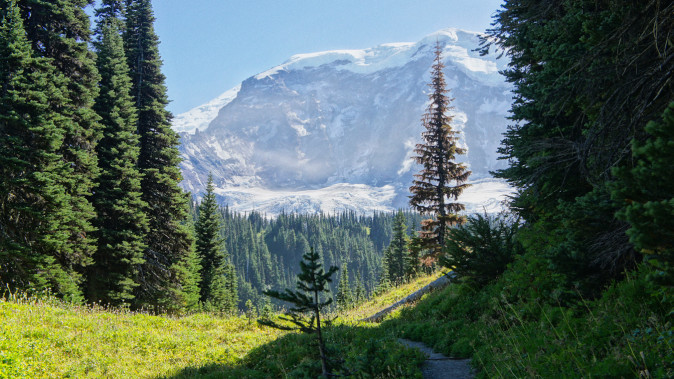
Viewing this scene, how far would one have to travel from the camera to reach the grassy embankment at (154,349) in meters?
7.10

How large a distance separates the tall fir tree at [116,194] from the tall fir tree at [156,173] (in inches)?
45.0

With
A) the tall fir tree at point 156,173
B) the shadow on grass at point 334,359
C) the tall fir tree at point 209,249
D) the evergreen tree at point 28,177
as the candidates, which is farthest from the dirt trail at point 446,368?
the tall fir tree at point 209,249

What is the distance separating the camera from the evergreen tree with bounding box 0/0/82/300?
611 inches

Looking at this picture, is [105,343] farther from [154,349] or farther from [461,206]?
[461,206]

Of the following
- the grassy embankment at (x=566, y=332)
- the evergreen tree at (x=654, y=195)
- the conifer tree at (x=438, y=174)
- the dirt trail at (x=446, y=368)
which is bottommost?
the dirt trail at (x=446, y=368)

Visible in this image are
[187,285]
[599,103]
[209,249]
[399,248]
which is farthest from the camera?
[399,248]

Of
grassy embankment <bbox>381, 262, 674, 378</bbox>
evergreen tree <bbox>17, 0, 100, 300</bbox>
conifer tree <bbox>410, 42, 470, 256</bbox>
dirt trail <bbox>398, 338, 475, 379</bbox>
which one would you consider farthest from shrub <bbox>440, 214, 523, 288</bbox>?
evergreen tree <bbox>17, 0, 100, 300</bbox>

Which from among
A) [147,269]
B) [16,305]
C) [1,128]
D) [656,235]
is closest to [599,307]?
[656,235]

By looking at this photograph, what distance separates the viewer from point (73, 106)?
756 inches

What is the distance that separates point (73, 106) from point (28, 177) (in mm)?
5151

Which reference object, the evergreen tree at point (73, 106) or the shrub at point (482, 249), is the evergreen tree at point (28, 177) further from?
the shrub at point (482, 249)

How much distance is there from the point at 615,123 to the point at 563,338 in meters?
3.07

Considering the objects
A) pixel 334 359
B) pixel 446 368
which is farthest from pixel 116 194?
pixel 446 368

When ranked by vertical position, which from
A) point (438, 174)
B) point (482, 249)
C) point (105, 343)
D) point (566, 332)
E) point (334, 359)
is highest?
point (438, 174)
